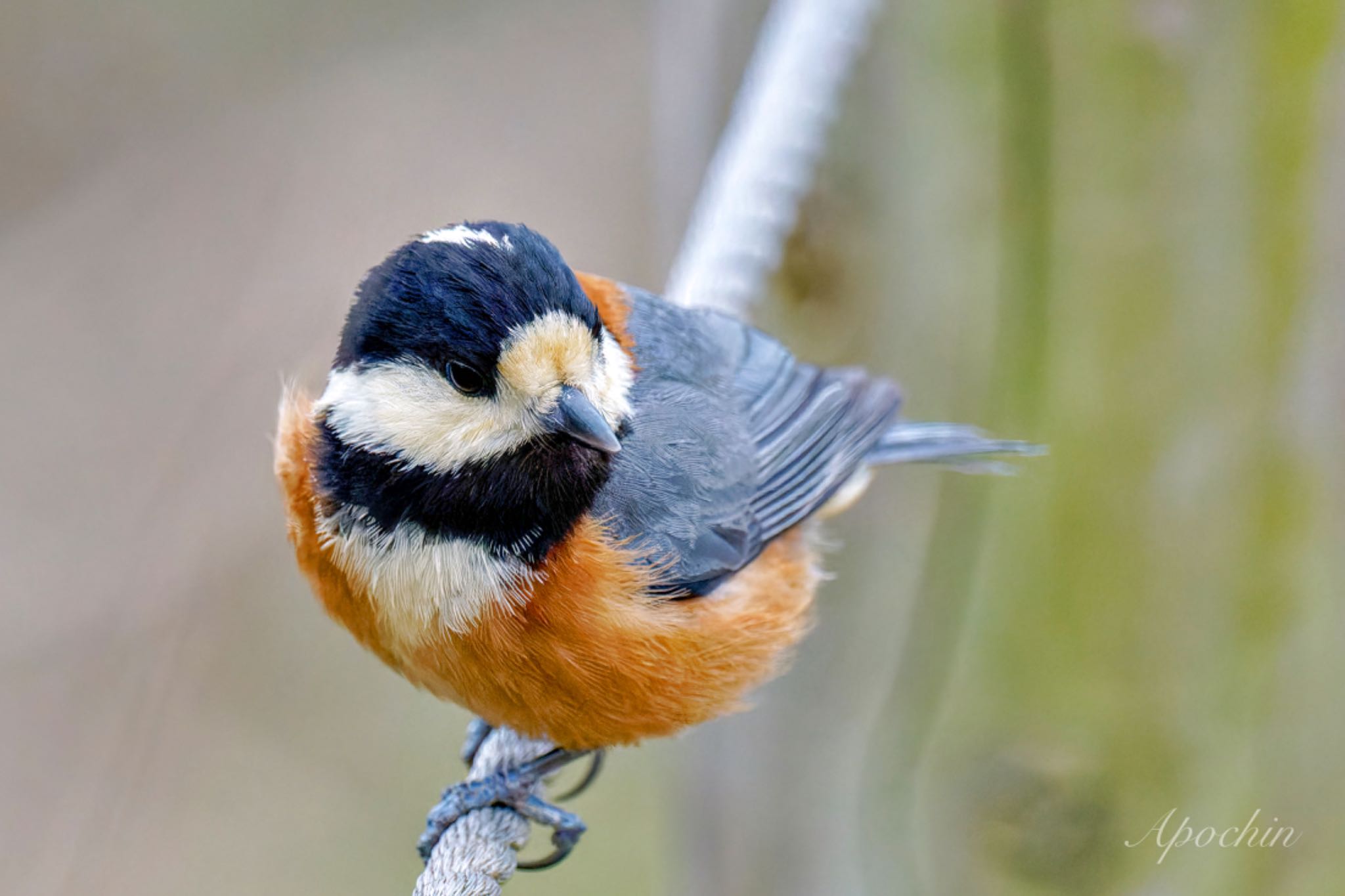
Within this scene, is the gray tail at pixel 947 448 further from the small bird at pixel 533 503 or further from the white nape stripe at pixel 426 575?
the white nape stripe at pixel 426 575

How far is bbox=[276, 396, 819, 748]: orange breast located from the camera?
205 cm

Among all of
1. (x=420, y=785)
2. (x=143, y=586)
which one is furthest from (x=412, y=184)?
(x=420, y=785)

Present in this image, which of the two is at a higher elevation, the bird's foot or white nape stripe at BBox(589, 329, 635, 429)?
white nape stripe at BBox(589, 329, 635, 429)

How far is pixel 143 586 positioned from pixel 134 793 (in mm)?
752

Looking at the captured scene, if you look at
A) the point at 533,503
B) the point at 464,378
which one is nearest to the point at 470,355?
the point at 464,378

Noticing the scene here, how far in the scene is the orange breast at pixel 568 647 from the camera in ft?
6.72

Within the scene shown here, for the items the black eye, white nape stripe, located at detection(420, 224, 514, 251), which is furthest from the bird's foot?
white nape stripe, located at detection(420, 224, 514, 251)

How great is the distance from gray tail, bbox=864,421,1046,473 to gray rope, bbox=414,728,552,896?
1.00 meters

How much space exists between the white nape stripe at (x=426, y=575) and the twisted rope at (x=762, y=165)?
41cm

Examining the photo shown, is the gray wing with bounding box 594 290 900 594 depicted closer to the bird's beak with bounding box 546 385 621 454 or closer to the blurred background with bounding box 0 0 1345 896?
the blurred background with bounding box 0 0 1345 896

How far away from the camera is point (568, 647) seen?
2074mm

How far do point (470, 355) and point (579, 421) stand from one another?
20cm

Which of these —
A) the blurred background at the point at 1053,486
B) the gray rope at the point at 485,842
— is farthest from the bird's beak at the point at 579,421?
the gray rope at the point at 485,842

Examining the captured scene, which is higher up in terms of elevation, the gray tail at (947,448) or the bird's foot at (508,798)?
the gray tail at (947,448)
